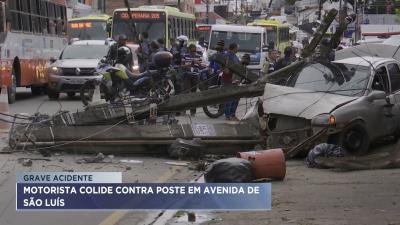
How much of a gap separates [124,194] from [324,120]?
4712 mm

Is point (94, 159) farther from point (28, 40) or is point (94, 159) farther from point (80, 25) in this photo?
point (80, 25)

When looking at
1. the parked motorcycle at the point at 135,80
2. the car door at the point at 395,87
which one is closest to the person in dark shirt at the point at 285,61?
the parked motorcycle at the point at 135,80

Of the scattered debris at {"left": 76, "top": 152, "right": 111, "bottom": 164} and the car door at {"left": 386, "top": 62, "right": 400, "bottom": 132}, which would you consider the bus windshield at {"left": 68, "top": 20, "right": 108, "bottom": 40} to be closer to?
the car door at {"left": 386, "top": 62, "right": 400, "bottom": 132}

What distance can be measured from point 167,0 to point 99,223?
70507 millimetres

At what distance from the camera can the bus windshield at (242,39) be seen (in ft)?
109

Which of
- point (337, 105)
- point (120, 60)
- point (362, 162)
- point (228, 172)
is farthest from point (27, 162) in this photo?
point (120, 60)

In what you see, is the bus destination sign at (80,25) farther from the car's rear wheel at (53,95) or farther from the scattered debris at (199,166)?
the scattered debris at (199,166)

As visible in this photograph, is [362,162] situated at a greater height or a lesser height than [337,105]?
lesser

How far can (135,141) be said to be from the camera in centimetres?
1126

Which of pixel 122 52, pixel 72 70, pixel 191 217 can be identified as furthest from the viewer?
pixel 72 70

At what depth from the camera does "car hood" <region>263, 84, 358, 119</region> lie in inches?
431

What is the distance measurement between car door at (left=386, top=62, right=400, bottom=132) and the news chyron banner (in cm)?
585

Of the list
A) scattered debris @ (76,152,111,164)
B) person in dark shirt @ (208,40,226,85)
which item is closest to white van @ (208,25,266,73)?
person in dark shirt @ (208,40,226,85)

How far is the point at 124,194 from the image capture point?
6.62m
